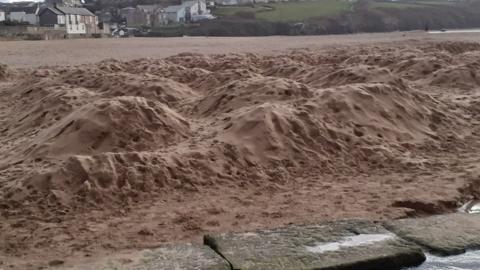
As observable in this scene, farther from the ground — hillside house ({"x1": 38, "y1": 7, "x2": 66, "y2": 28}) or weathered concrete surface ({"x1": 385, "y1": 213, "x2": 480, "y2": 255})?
hillside house ({"x1": 38, "y1": 7, "x2": 66, "y2": 28})

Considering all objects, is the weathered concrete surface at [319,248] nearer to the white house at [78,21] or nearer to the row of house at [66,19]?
the row of house at [66,19]

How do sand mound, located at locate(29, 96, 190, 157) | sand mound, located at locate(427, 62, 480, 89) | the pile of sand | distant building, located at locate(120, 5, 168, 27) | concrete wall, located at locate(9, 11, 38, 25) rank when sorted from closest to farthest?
the pile of sand
sand mound, located at locate(29, 96, 190, 157)
sand mound, located at locate(427, 62, 480, 89)
concrete wall, located at locate(9, 11, 38, 25)
distant building, located at locate(120, 5, 168, 27)

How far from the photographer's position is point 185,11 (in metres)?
85.7

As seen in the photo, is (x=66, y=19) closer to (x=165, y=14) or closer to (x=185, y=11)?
(x=165, y=14)

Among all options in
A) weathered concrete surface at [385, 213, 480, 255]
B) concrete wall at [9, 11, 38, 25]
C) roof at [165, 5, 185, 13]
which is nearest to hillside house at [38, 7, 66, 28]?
concrete wall at [9, 11, 38, 25]

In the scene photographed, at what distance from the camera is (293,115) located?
6.91 meters

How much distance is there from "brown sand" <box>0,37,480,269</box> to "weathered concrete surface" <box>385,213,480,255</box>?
1.27ft

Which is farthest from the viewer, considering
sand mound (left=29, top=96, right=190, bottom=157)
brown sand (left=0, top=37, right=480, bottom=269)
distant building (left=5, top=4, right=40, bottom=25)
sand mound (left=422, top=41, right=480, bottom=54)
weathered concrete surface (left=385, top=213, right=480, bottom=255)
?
distant building (left=5, top=4, right=40, bottom=25)

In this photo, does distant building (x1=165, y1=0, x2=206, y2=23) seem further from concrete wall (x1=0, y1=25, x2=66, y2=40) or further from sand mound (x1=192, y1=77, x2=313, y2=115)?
sand mound (x1=192, y1=77, x2=313, y2=115)

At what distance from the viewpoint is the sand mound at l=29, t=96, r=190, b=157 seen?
626 cm

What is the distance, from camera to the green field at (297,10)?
237 feet

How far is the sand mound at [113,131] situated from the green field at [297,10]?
64.5 meters

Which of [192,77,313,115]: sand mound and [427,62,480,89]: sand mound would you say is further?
[427,62,480,89]: sand mound

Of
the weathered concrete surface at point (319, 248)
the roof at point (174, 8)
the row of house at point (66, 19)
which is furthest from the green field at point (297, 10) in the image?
the weathered concrete surface at point (319, 248)
